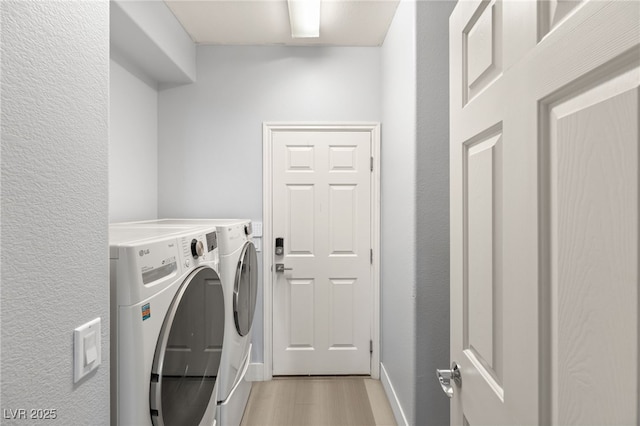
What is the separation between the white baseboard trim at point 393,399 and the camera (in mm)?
2045

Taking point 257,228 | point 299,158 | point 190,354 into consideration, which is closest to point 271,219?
point 257,228

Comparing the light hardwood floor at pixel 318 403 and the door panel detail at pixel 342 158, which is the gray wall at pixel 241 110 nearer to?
the door panel detail at pixel 342 158

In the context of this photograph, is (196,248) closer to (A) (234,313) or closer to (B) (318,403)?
(A) (234,313)

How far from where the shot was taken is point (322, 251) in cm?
277

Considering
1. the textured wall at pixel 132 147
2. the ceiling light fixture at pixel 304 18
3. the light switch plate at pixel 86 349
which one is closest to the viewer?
the light switch plate at pixel 86 349

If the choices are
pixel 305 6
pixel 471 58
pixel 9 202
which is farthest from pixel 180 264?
pixel 305 6

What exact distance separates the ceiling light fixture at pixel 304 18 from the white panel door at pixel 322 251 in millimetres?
676

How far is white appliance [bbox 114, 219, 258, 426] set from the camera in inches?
67.3

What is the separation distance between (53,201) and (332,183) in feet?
7.09

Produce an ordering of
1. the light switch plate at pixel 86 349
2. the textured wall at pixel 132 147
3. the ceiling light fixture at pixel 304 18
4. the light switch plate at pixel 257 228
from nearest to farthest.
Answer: the light switch plate at pixel 86 349 < the ceiling light fixture at pixel 304 18 < the textured wall at pixel 132 147 < the light switch plate at pixel 257 228

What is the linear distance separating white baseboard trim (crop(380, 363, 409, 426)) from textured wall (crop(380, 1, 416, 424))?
0.04 meters

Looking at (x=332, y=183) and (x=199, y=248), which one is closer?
(x=199, y=248)

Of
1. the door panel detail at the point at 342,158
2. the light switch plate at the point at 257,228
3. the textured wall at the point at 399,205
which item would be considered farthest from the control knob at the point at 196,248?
the door panel detail at the point at 342,158

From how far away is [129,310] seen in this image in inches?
36.3
